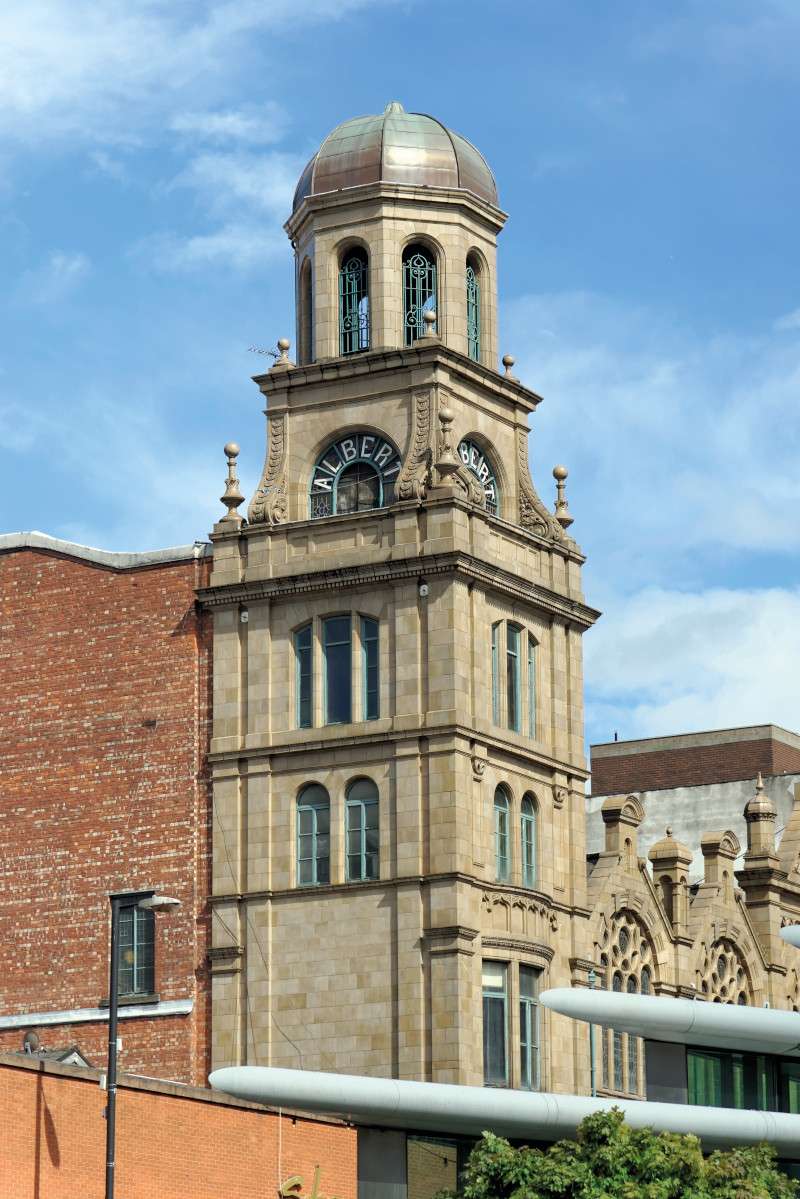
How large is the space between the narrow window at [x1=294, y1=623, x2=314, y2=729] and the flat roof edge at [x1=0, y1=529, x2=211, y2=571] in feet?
11.4

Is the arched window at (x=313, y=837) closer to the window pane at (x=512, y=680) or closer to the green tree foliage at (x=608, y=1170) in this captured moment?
the window pane at (x=512, y=680)

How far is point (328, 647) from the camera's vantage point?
66.5 meters

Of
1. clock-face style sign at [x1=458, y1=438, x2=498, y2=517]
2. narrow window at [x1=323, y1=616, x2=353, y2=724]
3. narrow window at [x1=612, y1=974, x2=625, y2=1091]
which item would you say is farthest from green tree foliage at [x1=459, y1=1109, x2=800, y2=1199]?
clock-face style sign at [x1=458, y1=438, x2=498, y2=517]

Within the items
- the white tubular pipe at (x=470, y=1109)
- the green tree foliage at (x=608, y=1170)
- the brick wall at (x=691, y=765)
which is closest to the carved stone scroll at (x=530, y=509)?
the white tubular pipe at (x=470, y=1109)

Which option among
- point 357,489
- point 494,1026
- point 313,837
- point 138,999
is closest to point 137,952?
point 138,999

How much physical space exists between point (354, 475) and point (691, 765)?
126ft

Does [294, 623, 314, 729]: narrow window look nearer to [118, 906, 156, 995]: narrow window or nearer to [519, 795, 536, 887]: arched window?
[519, 795, 536, 887]: arched window

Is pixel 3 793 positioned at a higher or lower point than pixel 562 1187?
higher

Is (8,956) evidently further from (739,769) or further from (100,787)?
(739,769)

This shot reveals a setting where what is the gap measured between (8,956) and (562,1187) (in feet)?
73.0

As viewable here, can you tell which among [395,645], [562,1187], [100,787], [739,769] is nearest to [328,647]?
[395,645]

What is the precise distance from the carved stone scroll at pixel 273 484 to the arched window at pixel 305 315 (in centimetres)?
206

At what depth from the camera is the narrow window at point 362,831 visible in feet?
213

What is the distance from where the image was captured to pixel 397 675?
214ft
